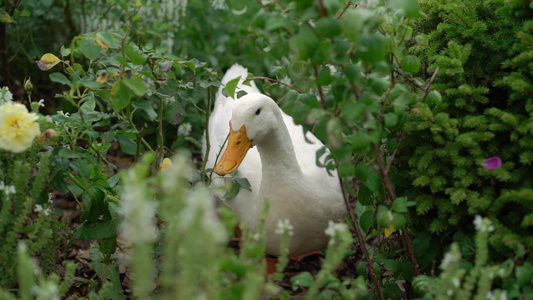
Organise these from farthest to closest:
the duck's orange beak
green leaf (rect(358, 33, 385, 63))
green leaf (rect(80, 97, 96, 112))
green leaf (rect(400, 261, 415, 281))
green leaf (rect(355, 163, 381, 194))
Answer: the duck's orange beak → green leaf (rect(80, 97, 96, 112)) → green leaf (rect(400, 261, 415, 281)) → green leaf (rect(355, 163, 381, 194)) → green leaf (rect(358, 33, 385, 63))

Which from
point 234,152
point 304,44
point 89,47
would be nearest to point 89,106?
point 89,47

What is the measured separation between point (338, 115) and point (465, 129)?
1.20ft

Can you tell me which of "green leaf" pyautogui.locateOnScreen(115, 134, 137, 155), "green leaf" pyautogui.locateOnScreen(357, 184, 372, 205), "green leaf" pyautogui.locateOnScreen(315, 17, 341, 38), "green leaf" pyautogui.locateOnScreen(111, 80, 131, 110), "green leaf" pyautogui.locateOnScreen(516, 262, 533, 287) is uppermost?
"green leaf" pyautogui.locateOnScreen(315, 17, 341, 38)

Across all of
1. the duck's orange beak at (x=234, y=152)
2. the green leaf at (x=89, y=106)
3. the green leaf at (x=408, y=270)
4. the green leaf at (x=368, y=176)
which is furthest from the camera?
the duck's orange beak at (x=234, y=152)

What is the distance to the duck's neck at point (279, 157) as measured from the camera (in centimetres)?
212

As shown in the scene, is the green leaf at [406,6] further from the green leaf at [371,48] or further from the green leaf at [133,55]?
the green leaf at [133,55]

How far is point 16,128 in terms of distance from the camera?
59.9 inches

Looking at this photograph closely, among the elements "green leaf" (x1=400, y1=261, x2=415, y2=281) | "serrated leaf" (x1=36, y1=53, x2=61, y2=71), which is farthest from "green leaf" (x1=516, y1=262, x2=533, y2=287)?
"serrated leaf" (x1=36, y1=53, x2=61, y2=71)

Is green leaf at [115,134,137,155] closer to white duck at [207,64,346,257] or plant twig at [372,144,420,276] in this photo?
white duck at [207,64,346,257]

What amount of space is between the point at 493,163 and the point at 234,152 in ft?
2.68

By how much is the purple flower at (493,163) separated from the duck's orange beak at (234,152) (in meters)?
0.79

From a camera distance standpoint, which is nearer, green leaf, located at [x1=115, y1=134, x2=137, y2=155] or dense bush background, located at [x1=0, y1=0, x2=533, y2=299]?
dense bush background, located at [x1=0, y1=0, x2=533, y2=299]

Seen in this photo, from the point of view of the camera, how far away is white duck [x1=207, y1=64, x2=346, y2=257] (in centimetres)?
200

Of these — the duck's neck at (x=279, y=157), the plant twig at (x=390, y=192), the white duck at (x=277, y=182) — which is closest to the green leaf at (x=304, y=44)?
the plant twig at (x=390, y=192)
